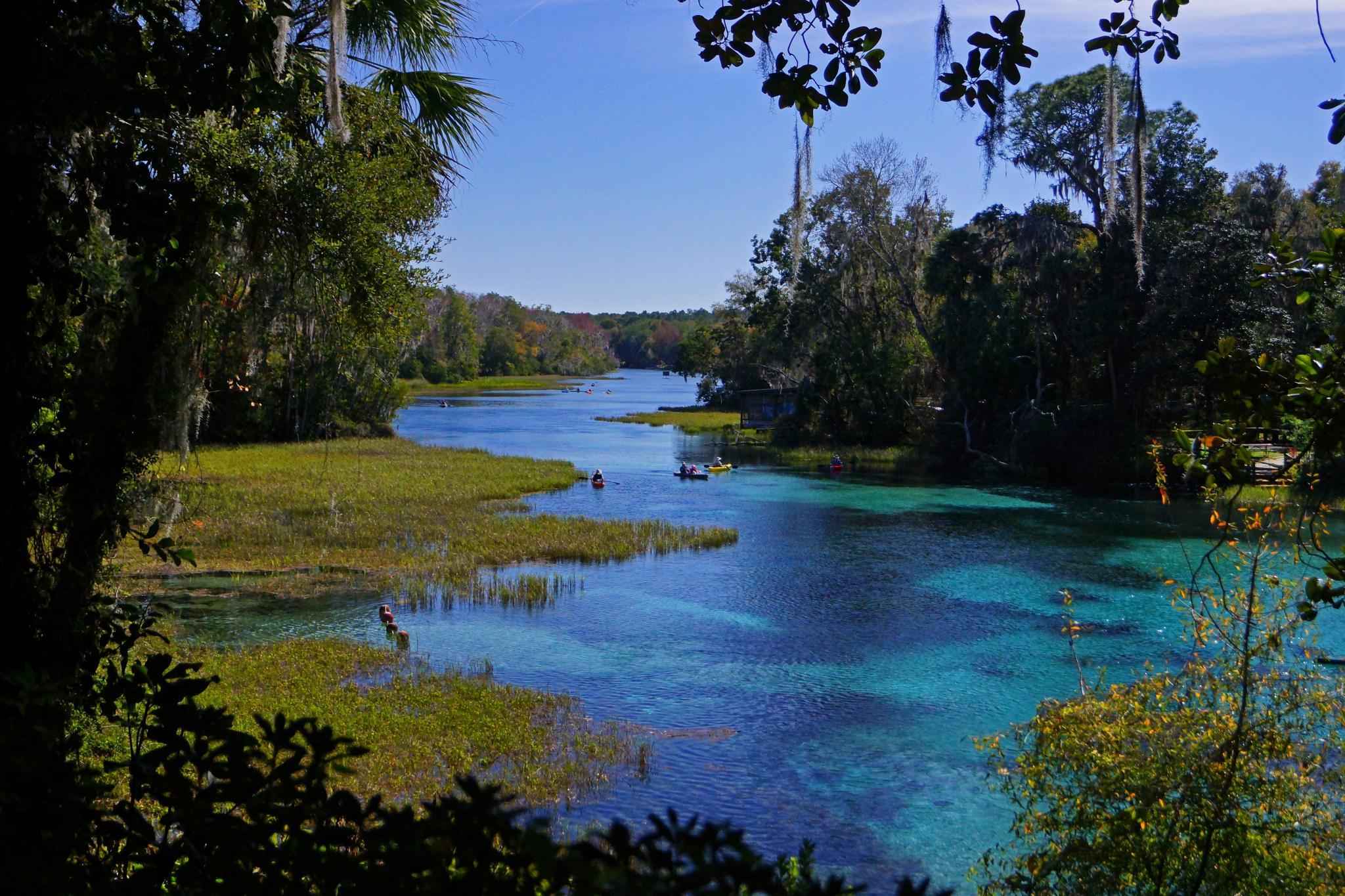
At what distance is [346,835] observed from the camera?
2.06 metres

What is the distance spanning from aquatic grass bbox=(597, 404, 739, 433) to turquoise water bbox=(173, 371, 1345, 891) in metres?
29.5

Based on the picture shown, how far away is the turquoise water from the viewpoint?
8.80m

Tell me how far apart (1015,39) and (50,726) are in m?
3.38

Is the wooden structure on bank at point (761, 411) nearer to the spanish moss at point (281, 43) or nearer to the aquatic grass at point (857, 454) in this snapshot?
the aquatic grass at point (857, 454)

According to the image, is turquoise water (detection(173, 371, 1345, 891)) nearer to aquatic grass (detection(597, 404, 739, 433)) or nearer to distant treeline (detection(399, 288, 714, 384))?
aquatic grass (detection(597, 404, 739, 433))

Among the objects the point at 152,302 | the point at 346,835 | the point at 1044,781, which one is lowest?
the point at 1044,781

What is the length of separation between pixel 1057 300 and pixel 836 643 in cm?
2239

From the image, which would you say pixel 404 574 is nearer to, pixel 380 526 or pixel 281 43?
pixel 380 526

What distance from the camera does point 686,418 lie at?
212 ft

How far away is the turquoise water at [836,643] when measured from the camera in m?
8.80

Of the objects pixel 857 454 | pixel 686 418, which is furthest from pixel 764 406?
pixel 857 454

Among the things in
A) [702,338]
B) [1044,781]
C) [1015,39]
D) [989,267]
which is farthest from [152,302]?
[702,338]

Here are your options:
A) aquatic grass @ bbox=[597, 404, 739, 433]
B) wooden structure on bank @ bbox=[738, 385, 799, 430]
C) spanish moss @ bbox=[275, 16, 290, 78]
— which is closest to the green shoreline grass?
spanish moss @ bbox=[275, 16, 290, 78]

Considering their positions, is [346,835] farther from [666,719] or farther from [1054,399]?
[1054,399]
